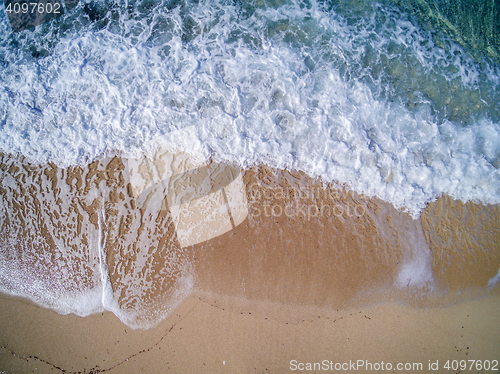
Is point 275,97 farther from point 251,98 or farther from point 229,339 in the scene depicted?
point 229,339

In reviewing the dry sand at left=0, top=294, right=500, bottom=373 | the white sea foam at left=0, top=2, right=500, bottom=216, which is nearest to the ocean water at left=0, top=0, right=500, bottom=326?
the white sea foam at left=0, top=2, right=500, bottom=216

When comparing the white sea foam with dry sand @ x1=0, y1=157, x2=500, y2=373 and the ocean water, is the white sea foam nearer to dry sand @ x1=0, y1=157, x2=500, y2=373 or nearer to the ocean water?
the ocean water

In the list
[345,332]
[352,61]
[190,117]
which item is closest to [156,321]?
[345,332]

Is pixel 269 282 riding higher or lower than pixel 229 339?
higher

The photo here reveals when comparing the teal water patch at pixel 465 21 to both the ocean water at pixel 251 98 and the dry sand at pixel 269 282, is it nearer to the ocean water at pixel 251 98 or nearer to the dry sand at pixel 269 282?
the ocean water at pixel 251 98

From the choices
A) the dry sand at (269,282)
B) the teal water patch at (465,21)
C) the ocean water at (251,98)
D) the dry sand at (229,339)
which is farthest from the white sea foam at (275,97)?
the dry sand at (229,339)

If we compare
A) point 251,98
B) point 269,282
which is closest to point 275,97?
point 251,98

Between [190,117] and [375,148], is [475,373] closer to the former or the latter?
[375,148]
